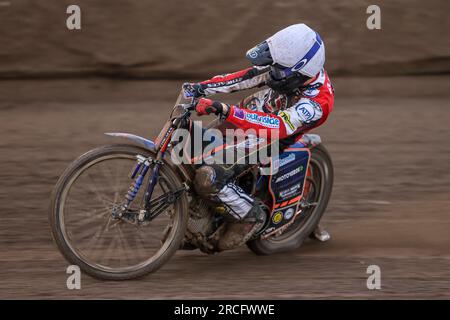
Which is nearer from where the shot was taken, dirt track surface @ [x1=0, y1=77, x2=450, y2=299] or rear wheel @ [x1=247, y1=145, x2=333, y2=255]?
dirt track surface @ [x1=0, y1=77, x2=450, y2=299]

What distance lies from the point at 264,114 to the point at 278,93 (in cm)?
47

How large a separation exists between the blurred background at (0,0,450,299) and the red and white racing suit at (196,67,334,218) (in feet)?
1.89

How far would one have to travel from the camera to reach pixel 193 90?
538 centimetres

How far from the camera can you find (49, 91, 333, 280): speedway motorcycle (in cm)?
521

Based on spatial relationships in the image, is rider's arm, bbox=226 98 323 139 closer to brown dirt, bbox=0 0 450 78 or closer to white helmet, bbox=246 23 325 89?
white helmet, bbox=246 23 325 89

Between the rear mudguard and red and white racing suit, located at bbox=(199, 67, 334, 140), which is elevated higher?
red and white racing suit, located at bbox=(199, 67, 334, 140)

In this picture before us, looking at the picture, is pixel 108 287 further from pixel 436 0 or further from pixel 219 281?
pixel 436 0

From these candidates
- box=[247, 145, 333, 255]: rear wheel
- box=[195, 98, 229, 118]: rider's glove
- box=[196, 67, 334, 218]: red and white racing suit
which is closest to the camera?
box=[195, 98, 229, 118]: rider's glove

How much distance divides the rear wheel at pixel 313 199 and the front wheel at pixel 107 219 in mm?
1130

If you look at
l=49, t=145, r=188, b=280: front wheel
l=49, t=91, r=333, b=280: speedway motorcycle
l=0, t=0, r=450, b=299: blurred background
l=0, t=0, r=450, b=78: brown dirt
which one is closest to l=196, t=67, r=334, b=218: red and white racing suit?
l=49, t=91, r=333, b=280: speedway motorcycle

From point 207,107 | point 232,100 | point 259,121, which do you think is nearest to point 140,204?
point 207,107

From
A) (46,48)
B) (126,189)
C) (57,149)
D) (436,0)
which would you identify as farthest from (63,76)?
(126,189)

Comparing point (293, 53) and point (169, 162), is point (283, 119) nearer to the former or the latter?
point (293, 53)

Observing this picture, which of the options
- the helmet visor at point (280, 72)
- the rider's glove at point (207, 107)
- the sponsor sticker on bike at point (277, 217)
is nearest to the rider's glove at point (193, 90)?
the rider's glove at point (207, 107)
